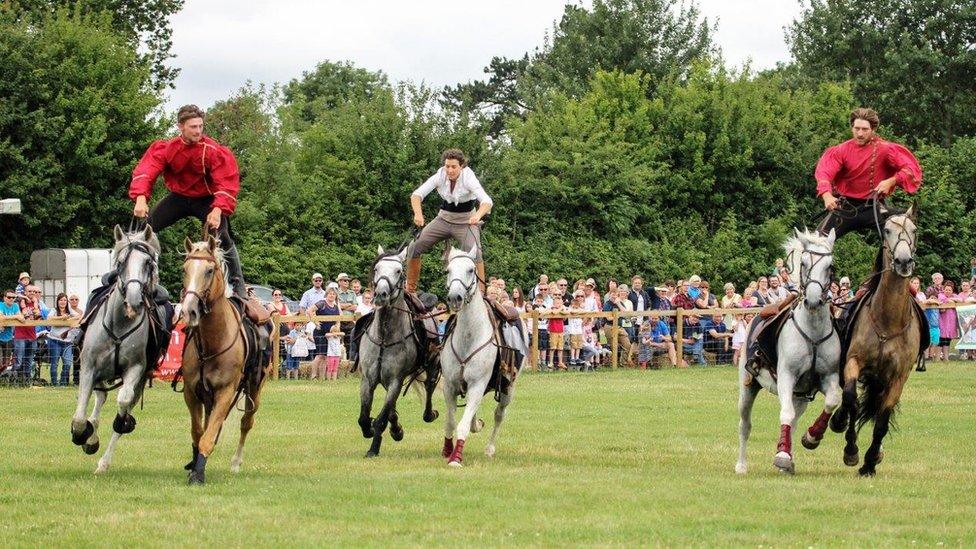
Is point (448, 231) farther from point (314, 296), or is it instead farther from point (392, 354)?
point (314, 296)

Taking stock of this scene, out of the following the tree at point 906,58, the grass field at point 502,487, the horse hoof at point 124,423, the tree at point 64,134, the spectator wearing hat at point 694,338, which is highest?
the tree at point 906,58

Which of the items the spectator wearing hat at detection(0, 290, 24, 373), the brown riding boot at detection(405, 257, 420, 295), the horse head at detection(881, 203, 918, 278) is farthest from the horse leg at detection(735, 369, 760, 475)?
the spectator wearing hat at detection(0, 290, 24, 373)

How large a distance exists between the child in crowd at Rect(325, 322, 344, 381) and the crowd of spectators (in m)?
0.02

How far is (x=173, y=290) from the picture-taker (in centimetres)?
3697

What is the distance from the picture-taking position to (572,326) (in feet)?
103

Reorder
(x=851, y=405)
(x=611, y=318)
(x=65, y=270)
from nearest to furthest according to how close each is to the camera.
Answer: (x=851, y=405) < (x=611, y=318) < (x=65, y=270)

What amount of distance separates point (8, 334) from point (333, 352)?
20.0 feet

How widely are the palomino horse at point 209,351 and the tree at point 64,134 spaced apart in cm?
2432

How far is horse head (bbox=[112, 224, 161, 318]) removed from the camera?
12.9m

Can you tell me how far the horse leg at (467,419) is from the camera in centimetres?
1477

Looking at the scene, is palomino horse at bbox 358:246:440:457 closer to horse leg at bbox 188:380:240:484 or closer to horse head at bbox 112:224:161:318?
horse leg at bbox 188:380:240:484

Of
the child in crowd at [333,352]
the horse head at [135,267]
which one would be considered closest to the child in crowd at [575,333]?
the child in crowd at [333,352]

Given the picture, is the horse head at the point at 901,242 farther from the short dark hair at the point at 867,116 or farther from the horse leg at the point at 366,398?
the horse leg at the point at 366,398

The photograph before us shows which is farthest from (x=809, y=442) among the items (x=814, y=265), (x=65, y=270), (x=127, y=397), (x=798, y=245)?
(x=65, y=270)
